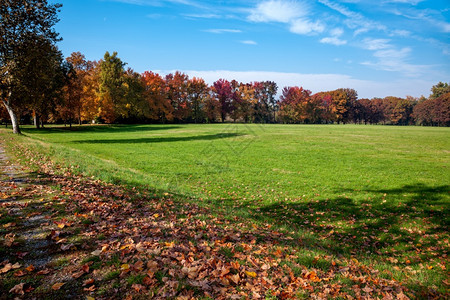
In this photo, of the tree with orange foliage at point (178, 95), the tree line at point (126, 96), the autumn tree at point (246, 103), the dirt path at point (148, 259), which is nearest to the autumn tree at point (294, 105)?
the tree line at point (126, 96)

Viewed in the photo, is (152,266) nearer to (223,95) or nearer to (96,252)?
(96,252)

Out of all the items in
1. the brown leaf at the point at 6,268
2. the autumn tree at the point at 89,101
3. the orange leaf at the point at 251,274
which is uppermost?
the autumn tree at the point at 89,101

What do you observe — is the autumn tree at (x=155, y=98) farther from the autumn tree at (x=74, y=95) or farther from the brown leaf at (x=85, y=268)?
the brown leaf at (x=85, y=268)

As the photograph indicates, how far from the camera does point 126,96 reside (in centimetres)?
6072

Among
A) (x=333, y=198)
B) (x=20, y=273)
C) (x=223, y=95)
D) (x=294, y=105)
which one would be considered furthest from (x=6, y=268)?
(x=294, y=105)

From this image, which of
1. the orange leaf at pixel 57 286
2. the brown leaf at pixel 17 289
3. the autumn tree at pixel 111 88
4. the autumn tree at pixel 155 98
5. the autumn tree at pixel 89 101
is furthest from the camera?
the autumn tree at pixel 155 98

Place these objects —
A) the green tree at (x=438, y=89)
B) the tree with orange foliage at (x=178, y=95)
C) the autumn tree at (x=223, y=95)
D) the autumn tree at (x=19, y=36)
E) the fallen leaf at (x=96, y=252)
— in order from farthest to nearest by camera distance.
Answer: the green tree at (x=438, y=89), the autumn tree at (x=223, y=95), the tree with orange foliage at (x=178, y=95), the autumn tree at (x=19, y=36), the fallen leaf at (x=96, y=252)

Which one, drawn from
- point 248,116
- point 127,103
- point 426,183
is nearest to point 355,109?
point 248,116

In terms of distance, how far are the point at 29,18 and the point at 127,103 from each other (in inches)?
1549

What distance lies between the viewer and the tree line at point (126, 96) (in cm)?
2173

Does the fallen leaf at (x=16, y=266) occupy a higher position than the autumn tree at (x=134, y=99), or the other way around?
the autumn tree at (x=134, y=99)

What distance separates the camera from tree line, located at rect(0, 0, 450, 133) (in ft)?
71.3

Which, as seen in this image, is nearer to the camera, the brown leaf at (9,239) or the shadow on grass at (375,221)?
the brown leaf at (9,239)

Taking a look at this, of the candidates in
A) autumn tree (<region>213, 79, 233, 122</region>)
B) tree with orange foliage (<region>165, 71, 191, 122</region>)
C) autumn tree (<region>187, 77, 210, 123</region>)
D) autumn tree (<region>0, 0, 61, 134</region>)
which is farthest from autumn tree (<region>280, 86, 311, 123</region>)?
autumn tree (<region>0, 0, 61, 134</region>)
